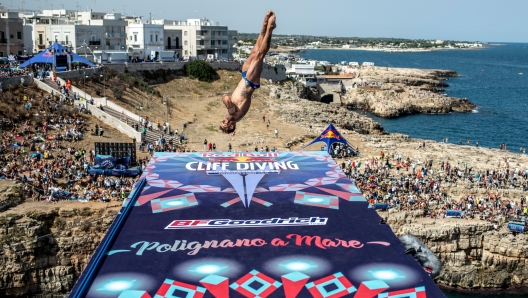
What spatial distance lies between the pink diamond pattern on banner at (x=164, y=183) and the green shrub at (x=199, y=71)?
168 feet

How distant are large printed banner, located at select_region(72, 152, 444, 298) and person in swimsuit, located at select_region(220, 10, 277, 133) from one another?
7.94 m

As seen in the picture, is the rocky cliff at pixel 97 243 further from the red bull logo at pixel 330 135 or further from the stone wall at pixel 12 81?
the stone wall at pixel 12 81

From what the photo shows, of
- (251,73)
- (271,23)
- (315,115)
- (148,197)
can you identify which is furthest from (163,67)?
(271,23)

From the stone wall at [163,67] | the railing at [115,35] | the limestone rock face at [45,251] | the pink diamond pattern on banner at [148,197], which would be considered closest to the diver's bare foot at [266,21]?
the pink diamond pattern on banner at [148,197]

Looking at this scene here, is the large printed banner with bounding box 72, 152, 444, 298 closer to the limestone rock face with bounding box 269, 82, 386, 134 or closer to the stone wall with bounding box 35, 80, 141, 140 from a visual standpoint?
the stone wall with bounding box 35, 80, 141, 140

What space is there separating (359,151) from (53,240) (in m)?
26.5

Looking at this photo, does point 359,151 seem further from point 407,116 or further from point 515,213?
point 407,116

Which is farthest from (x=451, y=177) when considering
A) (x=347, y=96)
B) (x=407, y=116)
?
(x=347, y=96)

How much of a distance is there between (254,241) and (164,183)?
23.1 ft

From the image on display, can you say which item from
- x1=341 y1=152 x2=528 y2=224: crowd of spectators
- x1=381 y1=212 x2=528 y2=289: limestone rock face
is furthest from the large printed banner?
x1=341 y1=152 x2=528 y2=224: crowd of spectators

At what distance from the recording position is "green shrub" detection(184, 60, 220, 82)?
76.2 metres

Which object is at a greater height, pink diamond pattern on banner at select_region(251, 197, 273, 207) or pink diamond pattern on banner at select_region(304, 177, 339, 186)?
pink diamond pattern on banner at select_region(304, 177, 339, 186)

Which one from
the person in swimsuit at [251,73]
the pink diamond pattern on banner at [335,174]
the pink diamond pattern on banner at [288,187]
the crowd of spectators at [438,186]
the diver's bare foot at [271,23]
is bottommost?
the crowd of spectators at [438,186]

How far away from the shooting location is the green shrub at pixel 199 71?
7625 cm
